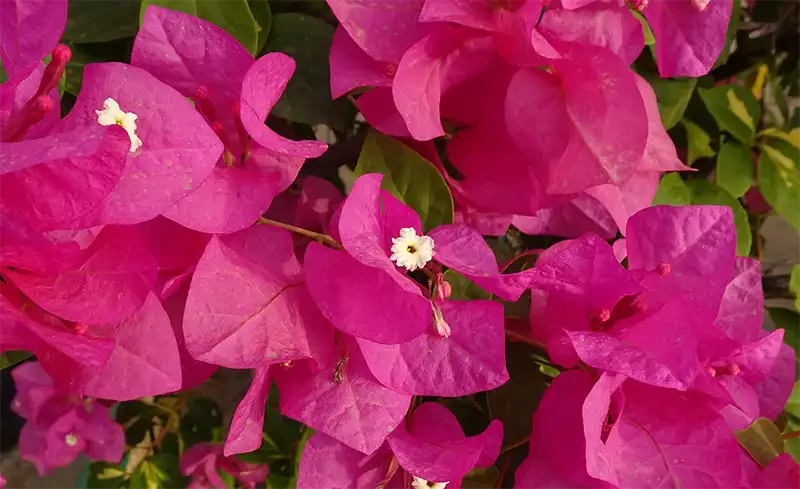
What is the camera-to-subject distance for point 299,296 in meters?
0.43

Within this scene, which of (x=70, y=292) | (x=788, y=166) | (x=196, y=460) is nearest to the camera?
(x=70, y=292)

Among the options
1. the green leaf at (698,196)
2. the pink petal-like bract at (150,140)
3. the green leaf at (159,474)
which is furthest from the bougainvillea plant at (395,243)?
the green leaf at (159,474)

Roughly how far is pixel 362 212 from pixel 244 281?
0.28 feet

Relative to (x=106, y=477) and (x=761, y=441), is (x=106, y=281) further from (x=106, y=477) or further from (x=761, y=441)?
(x=106, y=477)

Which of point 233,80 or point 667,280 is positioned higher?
point 233,80

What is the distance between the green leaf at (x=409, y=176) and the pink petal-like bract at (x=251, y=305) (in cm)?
10

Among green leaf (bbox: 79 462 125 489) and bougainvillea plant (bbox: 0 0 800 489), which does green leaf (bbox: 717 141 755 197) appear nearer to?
bougainvillea plant (bbox: 0 0 800 489)

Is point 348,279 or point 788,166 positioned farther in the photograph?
point 788,166

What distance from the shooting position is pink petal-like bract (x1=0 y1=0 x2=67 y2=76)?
37 cm

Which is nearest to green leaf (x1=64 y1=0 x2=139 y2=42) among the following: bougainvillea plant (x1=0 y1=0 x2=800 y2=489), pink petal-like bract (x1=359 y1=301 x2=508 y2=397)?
bougainvillea plant (x1=0 y1=0 x2=800 y2=489)

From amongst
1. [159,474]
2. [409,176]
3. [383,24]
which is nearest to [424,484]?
[409,176]

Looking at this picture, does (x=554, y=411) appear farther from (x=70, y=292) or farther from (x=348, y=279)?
(x=70, y=292)

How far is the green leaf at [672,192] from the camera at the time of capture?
2.14 ft

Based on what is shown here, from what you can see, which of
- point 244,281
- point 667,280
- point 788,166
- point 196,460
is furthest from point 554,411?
point 196,460
